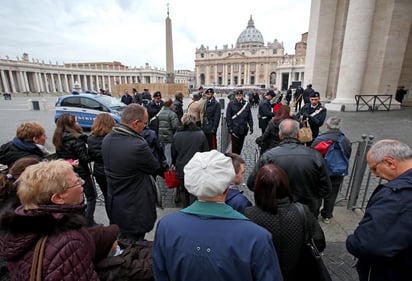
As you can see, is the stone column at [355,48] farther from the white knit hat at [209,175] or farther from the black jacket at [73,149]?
the white knit hat at [209,175]

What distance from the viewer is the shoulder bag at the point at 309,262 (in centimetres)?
164

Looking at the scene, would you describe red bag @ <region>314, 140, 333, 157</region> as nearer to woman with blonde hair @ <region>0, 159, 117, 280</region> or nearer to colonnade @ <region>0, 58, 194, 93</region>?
woman with blonde hair @ <region>0, 159, 117, 280</region>

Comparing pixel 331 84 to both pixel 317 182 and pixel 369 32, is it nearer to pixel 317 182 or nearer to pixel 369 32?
Answer: pixel 369 32

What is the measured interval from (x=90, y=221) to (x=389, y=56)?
17.9 meters

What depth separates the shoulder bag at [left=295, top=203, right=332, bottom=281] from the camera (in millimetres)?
1641

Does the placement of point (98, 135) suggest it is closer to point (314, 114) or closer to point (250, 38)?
point (314, 114)

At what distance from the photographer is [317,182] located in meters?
2.66

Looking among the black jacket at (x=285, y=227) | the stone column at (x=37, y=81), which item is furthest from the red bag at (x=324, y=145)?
the stone column at (x=37, y=81)

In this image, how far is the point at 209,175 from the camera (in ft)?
4.07

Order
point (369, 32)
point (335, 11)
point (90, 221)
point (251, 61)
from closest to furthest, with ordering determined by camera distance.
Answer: point (90, 221) → point (369, 32) → point (335, 11) → point (251, 61)

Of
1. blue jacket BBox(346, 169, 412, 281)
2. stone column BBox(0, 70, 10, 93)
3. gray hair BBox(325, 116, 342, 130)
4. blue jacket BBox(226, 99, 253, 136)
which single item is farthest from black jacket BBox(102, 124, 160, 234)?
stone column BBox(0, 70, 10, 93)

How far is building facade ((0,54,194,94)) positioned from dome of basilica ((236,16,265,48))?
165 feet

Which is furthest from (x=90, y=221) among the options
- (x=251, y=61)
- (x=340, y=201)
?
(x=251, y=61)

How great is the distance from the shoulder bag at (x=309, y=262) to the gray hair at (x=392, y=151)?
2.49ft
